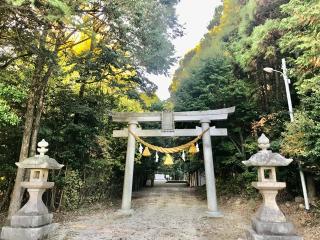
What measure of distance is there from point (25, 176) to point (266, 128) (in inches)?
361

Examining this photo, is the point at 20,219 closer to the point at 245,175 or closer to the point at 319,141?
the point at 319,141

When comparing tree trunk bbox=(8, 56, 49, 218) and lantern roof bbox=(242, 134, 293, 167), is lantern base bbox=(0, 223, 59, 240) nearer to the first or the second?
tree trunk bbox=(8, 56, 49, 218)

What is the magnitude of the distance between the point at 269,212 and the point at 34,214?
5.34m

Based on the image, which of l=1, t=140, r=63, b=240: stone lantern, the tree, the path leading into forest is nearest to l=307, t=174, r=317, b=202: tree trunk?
the path leading into forest

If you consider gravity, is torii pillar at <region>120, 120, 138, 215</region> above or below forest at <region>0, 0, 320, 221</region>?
below

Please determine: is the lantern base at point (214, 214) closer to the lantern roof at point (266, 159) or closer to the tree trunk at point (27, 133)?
the lantern roof at point (266, 159)

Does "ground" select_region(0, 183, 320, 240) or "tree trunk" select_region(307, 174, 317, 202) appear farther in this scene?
"tree trunk" select_region(307, 174, 317, 202)

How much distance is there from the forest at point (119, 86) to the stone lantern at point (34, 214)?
1.30 metres

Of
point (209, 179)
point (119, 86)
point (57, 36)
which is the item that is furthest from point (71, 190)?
point (57, 36)

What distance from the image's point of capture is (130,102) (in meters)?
14.2

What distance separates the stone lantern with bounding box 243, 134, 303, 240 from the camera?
17.1 ft

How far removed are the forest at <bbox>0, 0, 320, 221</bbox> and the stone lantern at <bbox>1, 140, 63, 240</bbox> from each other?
4.26 ft

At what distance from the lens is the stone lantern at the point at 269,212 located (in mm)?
5203

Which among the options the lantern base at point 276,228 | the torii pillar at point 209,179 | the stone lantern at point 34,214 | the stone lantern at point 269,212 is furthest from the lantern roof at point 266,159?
the stone lantern at point 34,214
